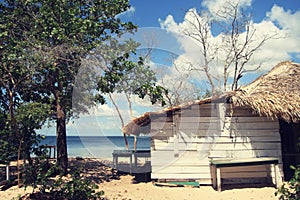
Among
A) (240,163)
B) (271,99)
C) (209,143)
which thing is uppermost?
(271,99)

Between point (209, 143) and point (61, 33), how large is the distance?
180 inches

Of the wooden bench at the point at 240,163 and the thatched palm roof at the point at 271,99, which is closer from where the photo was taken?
the thatched palm roof at the point at 271,99

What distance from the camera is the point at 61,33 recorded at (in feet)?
22.7

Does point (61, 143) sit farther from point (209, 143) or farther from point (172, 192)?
point (209, 143)

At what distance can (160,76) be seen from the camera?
10055 mm

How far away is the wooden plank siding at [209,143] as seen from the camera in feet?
25.2

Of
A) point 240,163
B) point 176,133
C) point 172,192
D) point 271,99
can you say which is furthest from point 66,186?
point 271,99

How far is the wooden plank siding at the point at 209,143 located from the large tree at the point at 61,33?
270 cm

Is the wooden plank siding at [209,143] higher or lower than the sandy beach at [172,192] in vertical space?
higher

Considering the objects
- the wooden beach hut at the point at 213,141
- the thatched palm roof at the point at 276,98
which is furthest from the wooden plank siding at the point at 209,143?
the thatched palm roof at the point at 276,98

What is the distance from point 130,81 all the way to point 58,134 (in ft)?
10.1

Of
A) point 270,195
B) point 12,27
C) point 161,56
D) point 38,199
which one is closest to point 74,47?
point 12,27

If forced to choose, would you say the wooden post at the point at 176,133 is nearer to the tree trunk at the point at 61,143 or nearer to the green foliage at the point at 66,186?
the green foliage at the point at 66,186

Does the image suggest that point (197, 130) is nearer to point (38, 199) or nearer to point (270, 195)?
point (270, 195)
